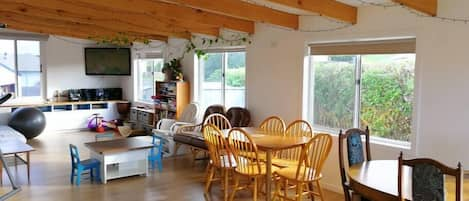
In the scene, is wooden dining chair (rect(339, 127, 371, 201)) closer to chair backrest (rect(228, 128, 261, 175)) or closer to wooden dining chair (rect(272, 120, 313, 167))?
chair backrest (rect(228, 128, 261, 175))

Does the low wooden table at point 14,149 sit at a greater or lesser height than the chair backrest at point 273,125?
lesser

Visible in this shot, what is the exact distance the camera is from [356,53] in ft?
14.9

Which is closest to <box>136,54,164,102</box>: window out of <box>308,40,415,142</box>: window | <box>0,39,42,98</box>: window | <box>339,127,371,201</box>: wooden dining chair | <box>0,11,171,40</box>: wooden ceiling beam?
<box>0,11,171,40</box>: wooden ceiling beam

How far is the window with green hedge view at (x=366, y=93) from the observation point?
427 centimetres

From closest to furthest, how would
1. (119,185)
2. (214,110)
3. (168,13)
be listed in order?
(119,185)
(168,13)
(214,110)

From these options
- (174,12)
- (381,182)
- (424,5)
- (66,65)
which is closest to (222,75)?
(174,12)

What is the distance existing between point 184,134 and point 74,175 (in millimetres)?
1640

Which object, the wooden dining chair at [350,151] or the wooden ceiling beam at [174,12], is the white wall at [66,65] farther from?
the wooden dining chair at [350,151]

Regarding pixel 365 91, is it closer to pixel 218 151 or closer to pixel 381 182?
pixel 218 151

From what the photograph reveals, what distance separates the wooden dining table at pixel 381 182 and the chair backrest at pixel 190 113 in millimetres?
4153

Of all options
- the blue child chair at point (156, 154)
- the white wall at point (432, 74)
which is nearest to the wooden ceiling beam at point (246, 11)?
the white wall at point (432, 74)

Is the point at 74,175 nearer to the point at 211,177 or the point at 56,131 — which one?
the point at 211,177

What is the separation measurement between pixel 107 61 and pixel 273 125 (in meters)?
5.35

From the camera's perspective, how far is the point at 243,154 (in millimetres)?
4223
